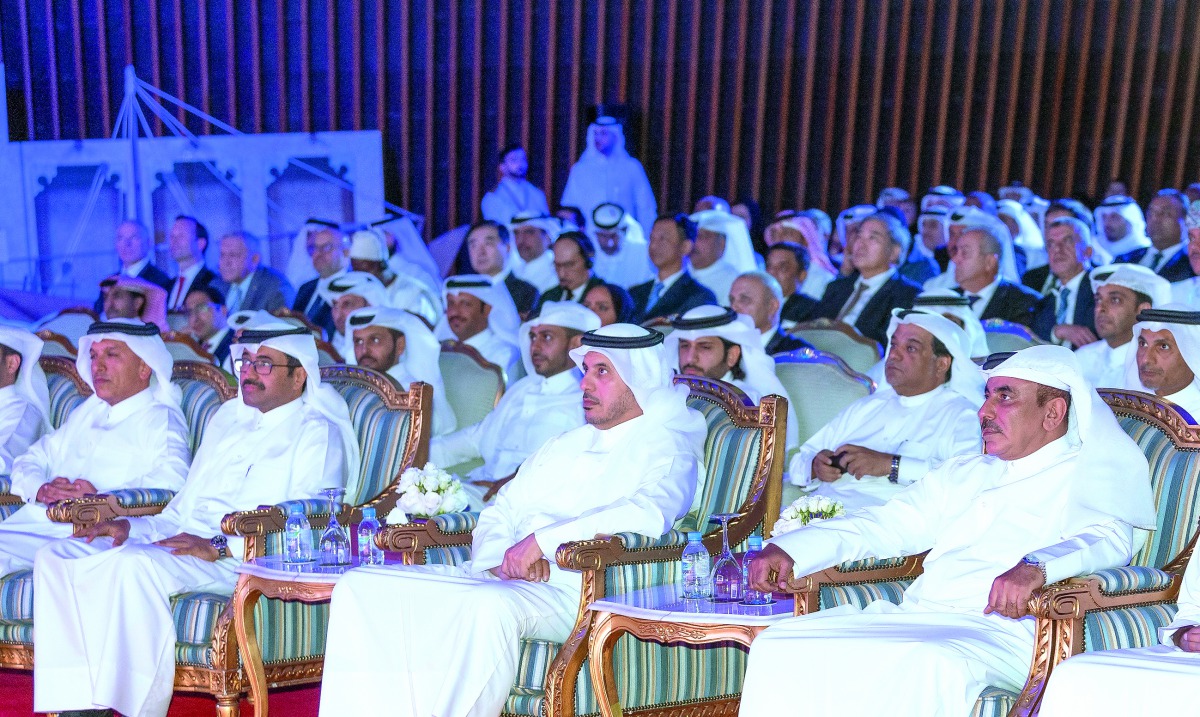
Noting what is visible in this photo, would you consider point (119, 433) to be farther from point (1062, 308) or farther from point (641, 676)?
point (1062, 308)

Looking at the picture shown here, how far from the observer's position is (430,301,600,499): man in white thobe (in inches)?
217

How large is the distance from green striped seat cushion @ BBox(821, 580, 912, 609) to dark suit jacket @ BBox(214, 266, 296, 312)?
17.6 ft

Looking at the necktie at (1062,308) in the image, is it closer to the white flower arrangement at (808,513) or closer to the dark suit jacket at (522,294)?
the dark suit jacket at (522,294)

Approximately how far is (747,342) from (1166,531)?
1.77 m

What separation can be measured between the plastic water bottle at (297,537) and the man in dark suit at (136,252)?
4.76 metres

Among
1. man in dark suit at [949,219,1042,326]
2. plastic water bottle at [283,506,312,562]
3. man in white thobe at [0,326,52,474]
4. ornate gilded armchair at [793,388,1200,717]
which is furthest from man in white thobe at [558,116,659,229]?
ornate gilded armchair at [793,388,1200,717]

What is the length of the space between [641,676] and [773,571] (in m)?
0.49

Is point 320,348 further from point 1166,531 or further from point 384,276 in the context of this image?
point 1166,531

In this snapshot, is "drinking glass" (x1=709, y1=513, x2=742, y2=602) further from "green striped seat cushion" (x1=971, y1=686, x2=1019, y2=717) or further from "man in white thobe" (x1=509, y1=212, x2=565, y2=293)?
"man in white thobe" (x1=509, y1=212, x2=565, y2=293)

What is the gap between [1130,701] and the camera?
278 centimetres

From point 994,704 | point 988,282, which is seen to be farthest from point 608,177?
point 994,704

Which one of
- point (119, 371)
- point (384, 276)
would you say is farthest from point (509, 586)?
point (384, 276)

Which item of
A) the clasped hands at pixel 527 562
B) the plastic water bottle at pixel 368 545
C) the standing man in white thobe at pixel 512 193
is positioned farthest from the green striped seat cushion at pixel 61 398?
the standing man in white thobe at pixel 512 193

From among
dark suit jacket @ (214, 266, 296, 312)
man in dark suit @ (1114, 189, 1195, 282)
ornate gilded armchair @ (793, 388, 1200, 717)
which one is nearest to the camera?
ornate gilded armchair @ (793, 388, 1200, 717)
